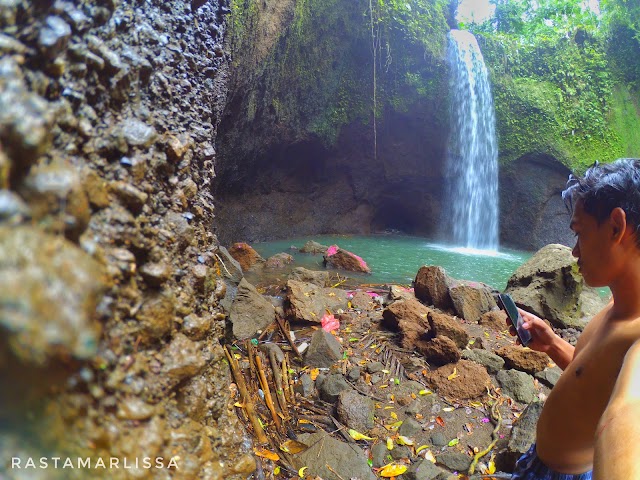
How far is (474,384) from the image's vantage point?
2506mm

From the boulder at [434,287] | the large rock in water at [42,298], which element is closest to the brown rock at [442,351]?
the boulder at [434,287]

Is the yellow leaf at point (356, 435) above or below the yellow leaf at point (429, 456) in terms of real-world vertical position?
above

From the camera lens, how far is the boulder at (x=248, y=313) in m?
2.83

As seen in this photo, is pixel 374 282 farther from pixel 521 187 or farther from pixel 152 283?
pixel 521 187

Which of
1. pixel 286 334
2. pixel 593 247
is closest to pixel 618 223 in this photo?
pixel 593 247

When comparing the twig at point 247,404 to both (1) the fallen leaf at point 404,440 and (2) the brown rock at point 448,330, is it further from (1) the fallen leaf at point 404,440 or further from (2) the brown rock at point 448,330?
(2) the brown rock at point 448,330

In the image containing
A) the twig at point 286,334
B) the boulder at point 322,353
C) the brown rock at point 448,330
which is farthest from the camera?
the brown rock at point 448,330

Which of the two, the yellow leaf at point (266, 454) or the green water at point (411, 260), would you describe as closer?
the yellow leaf at point (266, 454)

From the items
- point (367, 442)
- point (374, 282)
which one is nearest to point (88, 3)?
point (367, 442)

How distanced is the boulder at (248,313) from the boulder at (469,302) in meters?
A: 1.77

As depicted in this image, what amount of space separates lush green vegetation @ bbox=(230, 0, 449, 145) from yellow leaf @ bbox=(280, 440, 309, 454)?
20.4 ft

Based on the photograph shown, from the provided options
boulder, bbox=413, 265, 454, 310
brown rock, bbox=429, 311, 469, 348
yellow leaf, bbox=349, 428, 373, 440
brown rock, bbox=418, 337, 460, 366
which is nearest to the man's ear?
yellow leaf, bbox=349, 428, 373, 440

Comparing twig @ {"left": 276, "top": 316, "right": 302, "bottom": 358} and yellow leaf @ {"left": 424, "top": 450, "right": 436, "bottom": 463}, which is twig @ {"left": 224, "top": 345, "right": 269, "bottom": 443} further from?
yellow leaf @ {"left": 424, "top": 450, "right": 436, "bottom": 463}

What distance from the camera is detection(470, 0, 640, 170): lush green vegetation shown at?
1023 cm
